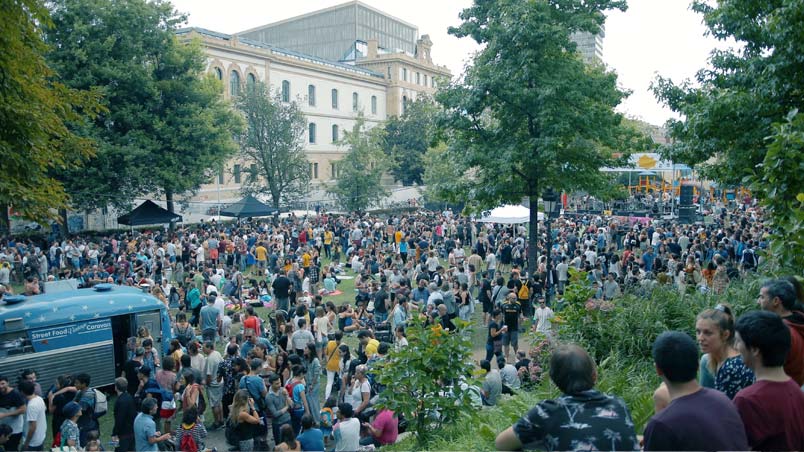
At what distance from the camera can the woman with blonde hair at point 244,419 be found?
7.98 m

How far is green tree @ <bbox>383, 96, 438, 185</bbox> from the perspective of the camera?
61.6 meters

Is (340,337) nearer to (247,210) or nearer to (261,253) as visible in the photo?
(261,253)

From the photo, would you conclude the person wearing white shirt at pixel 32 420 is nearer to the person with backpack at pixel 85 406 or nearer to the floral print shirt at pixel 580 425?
the person with backpack at pixel 85 406

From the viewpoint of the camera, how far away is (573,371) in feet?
9.59

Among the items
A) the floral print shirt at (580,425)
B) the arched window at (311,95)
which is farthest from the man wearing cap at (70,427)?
the arched window at (311,95)

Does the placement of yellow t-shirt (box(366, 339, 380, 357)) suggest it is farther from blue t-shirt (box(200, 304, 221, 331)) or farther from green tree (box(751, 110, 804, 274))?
green tree (box(751, 110, 804, 274))

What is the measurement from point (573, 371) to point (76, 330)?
10237 mm

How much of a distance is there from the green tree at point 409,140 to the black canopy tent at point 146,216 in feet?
110

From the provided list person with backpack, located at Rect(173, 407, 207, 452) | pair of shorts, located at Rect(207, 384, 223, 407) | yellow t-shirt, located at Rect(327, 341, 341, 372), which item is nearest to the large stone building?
yellow t-shirt, located at Rect(327, 341, 341, 372)

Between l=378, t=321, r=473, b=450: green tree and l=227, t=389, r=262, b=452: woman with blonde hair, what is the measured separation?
204 centimetres

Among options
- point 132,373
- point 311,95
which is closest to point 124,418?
point 132,373

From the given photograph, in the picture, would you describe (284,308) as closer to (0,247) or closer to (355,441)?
(355,441)

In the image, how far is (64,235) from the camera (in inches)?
1109

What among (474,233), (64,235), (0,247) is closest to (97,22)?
(64,235)
